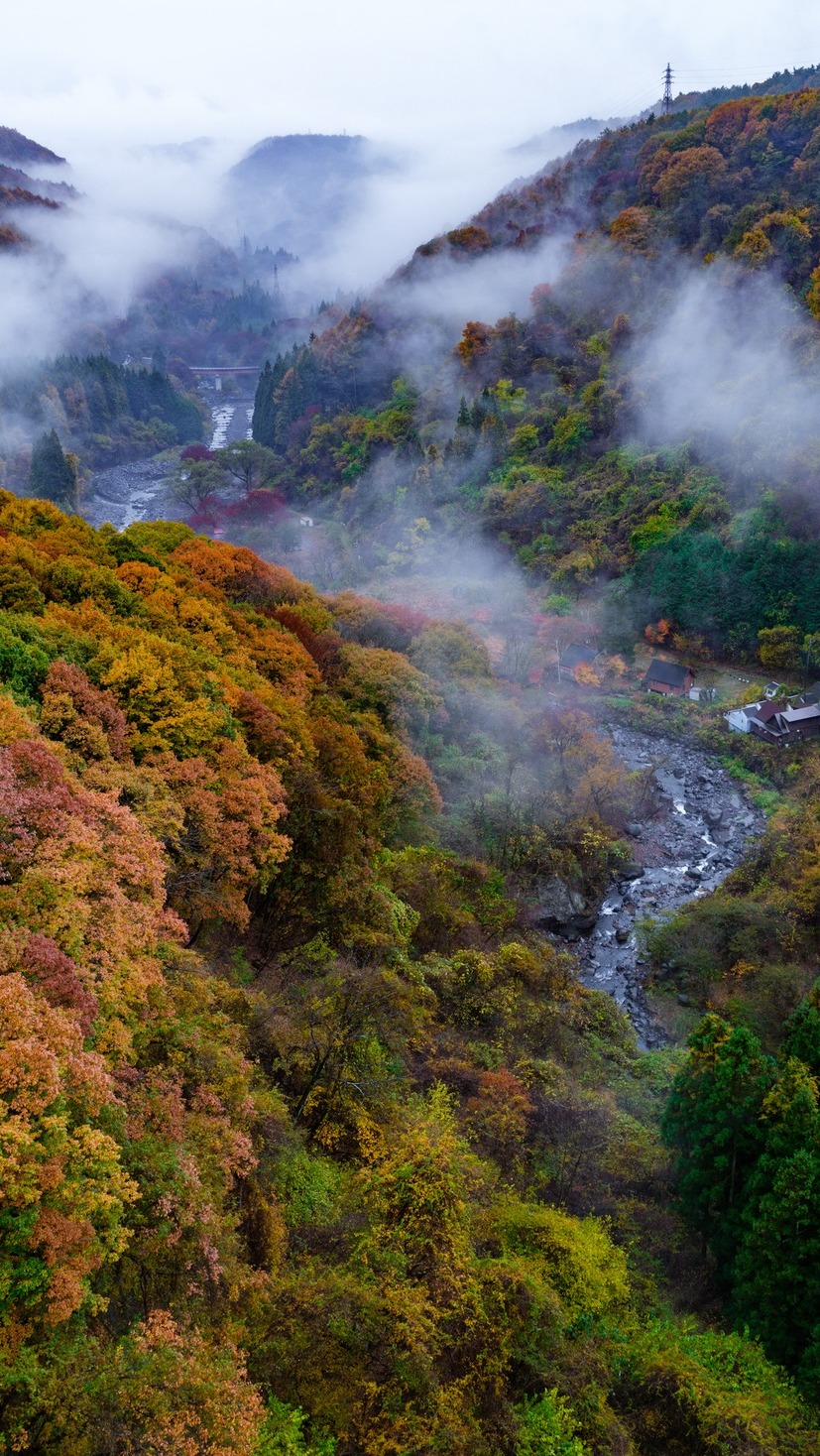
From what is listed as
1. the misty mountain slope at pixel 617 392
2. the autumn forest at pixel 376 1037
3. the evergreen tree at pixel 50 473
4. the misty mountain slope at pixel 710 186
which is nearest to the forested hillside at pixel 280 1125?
the autumn forest at pixel 376 1037

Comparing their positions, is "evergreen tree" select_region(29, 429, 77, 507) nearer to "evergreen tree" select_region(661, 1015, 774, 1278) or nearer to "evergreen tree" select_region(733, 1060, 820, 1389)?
"evergreen tree" select_region(661, 1015, 774, 1278)

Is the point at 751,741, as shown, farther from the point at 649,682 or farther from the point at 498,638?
the point at 498,638

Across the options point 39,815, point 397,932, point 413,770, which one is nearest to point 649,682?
point 413,770

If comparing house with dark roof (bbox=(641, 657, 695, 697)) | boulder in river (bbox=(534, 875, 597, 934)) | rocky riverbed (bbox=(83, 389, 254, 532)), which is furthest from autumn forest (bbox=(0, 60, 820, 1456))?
rocky riverbed (bbox=(83, 389, 254, 532))

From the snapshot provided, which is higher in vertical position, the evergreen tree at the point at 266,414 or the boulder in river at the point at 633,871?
the evergreen tree at the point at 266,414

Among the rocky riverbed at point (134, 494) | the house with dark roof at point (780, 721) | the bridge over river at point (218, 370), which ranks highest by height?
the bridge over river at point (218, 370)

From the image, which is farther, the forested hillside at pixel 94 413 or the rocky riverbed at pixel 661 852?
the forested hillside at pixel 94 413

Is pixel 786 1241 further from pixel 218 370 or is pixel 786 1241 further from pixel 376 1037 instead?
pixel 218 370

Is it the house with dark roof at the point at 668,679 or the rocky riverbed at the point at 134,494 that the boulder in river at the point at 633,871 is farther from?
the rocky riverbed at the point at 134,494

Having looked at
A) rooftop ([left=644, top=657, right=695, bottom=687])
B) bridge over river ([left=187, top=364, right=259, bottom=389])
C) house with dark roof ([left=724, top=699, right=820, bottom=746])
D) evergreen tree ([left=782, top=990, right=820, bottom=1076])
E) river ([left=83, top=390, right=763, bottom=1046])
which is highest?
bridge over river ([left=187, top=364, right=259, bottom=389])
